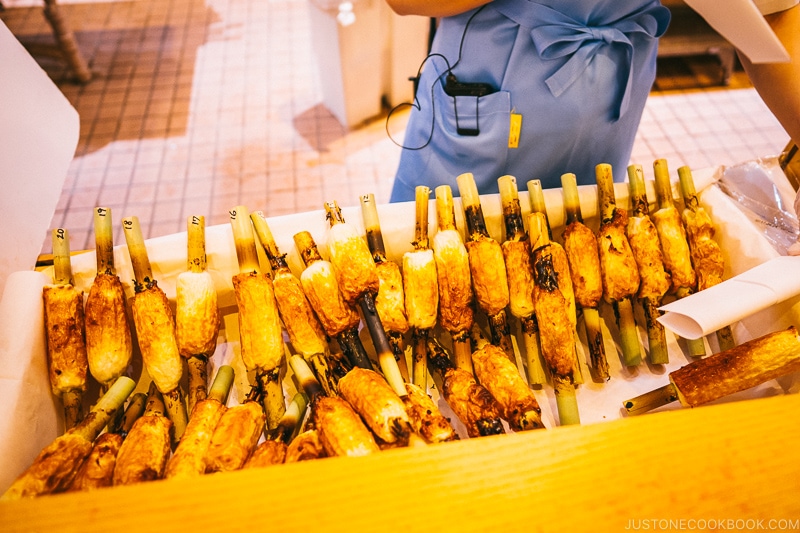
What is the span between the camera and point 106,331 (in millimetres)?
1485

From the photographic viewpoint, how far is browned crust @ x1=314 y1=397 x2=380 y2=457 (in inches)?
48.1

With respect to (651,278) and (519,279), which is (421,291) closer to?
(519,279)

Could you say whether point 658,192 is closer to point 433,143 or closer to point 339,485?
point 433,143

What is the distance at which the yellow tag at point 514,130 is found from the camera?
192cm

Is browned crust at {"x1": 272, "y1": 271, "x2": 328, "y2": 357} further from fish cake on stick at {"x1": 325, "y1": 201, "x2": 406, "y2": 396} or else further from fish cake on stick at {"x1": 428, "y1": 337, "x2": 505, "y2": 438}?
fish cake on stick at {"x1": 428, "y1": 337, "x2": 505, "y2": 438}

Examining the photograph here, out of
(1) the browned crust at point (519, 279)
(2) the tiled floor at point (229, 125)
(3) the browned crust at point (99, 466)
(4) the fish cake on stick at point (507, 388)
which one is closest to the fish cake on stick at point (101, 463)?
(3) the browned crust at point (99, 466)

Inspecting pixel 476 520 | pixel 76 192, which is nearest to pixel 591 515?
pixel 476 520

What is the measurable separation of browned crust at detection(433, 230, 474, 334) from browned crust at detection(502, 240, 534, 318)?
127 millimetres

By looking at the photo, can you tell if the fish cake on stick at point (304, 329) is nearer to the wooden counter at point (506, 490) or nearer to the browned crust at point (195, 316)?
the browned crust at point (195, 316)

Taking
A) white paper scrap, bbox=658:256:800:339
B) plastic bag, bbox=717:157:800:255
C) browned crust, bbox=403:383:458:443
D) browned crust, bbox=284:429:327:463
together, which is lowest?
browned crust, bbox=284:429:327:463

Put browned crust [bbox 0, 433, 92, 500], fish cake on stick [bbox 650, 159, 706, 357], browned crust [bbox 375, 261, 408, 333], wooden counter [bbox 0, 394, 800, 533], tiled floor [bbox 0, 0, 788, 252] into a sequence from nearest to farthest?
wooden counter [bbox 0, 394, 800, 533]
browned crust [bbox 0, 433, 92, 500]
browned crust [bbox 375, 261, 408, 333]
fish cake on stick [bbox 650, 159, 706, 357]
tiled floor [bbox 0, 0, 788, 252]

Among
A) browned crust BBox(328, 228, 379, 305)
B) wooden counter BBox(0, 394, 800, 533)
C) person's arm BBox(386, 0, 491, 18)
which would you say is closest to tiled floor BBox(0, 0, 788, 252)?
person's arm BBox(386, 0, 491, 18)

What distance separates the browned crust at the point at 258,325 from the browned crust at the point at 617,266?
102 cm

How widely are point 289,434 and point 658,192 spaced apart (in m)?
1.44
